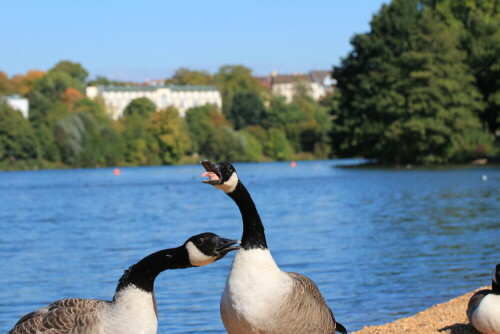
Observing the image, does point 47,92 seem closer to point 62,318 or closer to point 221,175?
point 221,175

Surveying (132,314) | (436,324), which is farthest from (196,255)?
(436,324)

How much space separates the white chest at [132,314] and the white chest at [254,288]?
3.66 ft

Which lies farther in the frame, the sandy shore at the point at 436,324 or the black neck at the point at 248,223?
the sandy shore at the point at 436,324

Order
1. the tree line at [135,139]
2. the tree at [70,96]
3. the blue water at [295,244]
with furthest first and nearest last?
the tree at [70,96] → the tree line at [135,139] → the blue water at [295,244]

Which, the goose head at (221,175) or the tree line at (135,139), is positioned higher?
the goose head at (221,175)

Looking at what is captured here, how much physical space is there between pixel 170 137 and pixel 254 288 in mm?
135682

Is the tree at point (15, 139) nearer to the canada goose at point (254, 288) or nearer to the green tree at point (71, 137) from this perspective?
the green tree at point (71, 137)

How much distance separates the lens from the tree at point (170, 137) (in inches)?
5546

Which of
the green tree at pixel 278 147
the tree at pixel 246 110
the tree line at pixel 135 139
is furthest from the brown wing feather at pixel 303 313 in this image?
the tree at pixel 246 110

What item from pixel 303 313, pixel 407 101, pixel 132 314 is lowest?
pixel 303 313

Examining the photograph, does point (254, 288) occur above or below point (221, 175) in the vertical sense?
below

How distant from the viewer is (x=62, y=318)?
237 inches

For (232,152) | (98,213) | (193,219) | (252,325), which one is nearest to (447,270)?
(252,325)

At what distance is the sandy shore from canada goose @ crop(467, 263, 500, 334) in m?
0.44
